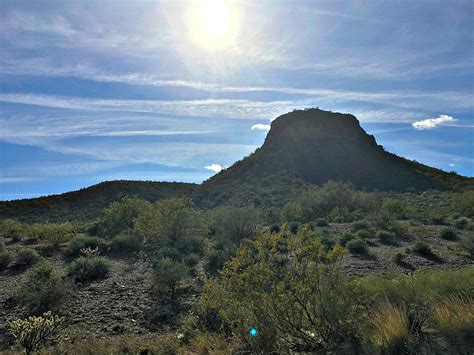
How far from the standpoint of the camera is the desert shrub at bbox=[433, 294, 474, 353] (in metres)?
6.12

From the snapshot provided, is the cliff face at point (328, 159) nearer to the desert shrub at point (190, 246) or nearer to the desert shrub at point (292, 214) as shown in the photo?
the desert shrub at point (292, 214)

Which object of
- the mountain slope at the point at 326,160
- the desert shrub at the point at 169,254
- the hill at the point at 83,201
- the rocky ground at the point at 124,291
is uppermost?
the mountain slope at the point at 326,160

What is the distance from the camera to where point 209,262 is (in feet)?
51.6

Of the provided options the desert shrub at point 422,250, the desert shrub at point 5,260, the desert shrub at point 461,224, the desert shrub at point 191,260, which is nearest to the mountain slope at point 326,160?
the desert shrub at point 461,224

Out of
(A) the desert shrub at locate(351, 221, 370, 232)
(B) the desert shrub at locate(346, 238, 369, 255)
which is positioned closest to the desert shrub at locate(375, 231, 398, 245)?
(A) the desert shrub at locate(351, 221, 370, 232)

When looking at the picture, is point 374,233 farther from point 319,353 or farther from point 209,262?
point 319,353

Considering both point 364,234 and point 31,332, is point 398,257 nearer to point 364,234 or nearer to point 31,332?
point 364,234

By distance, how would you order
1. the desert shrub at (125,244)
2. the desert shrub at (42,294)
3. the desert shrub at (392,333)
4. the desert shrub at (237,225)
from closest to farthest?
the desert shrub at (392,333), the desert shrub at (42,294), the desert shrub at (125,244), the desert shrub at (237,225)

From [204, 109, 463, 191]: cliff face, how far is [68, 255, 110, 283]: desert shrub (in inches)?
1639

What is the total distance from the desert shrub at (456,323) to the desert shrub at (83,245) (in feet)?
46.4

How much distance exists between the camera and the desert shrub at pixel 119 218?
24.1 metres

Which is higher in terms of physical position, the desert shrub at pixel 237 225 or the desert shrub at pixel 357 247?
the desert shrub at pixel 237 225

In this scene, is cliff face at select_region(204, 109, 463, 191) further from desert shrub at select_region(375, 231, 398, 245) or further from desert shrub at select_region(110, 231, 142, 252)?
desert shrub at select_region(110, 231, 142, 252)

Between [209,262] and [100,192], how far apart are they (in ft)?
137
